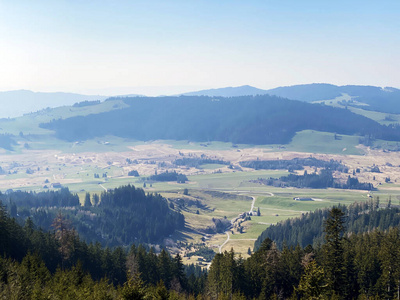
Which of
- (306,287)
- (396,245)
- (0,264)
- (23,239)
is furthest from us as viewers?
(23,239)

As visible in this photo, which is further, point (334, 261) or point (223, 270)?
point (223, 270)

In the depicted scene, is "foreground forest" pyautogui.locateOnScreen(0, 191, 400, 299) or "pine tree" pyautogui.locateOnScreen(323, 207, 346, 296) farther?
"pine tree" pyautogui.locateOnScreen(323, 207, 346, 296)

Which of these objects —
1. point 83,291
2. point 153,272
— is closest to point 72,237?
point 153,272

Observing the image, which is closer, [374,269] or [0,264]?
[0,264]

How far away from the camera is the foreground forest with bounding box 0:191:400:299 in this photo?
6575cm

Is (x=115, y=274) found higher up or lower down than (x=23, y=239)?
lower down

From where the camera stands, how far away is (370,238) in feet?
372

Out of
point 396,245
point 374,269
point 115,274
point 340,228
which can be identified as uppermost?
point 340,228

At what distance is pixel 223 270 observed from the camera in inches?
3617

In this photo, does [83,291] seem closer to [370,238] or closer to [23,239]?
[23,239]

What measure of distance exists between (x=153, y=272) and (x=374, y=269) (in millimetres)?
49162

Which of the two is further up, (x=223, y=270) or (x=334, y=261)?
(x=334, y=261)

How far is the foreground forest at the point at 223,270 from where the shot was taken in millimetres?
65750

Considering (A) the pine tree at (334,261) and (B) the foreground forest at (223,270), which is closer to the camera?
(B) the foreground forest at (223,270)
